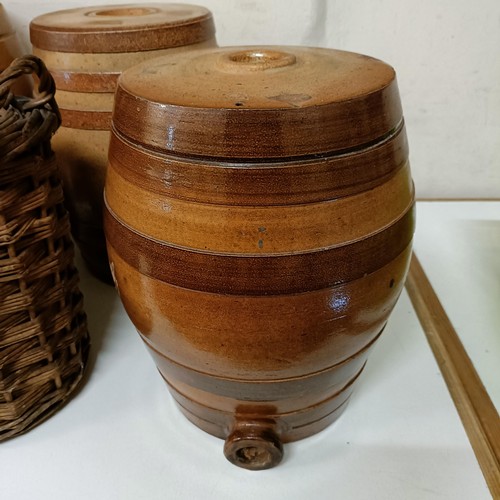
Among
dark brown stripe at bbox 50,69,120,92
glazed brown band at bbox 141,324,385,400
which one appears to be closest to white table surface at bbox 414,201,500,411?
glazed brown band at bbox 141,324,385,400

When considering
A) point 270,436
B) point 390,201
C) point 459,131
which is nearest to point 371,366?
point 270,436

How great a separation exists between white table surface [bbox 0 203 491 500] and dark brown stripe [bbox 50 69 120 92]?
382 mm

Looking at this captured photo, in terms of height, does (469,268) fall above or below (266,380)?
below

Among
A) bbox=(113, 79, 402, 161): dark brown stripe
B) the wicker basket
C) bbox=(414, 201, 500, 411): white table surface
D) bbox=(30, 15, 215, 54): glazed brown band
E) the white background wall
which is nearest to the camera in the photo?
bbox=(113, 79, 402, 161): dark brown stripe

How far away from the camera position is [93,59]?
0.73 meters

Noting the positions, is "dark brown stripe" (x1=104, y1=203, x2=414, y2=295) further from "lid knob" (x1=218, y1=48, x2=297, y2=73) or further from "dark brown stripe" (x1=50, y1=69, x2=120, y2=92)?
"dark brown stripe" (x1=50, y1=69, x2=120, y2=92)

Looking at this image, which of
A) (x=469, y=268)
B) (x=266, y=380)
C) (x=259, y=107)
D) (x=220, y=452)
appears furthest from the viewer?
(x=469, y=268)

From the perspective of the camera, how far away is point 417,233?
3.73 feet

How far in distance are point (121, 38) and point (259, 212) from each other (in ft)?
1.27

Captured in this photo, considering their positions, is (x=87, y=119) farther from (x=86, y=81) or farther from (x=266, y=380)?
(x=266, y=380)

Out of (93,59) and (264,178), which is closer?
(264,178)

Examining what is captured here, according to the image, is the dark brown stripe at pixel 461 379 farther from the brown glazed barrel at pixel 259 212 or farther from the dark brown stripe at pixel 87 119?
the dark brown stripe at pixel 87 119

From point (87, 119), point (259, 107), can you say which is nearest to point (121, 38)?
point (87, 119)

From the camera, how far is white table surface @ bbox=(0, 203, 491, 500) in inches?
24.7
